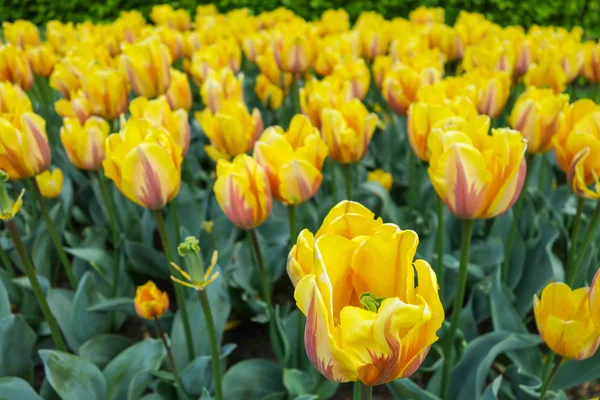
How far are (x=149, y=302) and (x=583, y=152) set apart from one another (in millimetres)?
1195

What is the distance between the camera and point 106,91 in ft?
6.32

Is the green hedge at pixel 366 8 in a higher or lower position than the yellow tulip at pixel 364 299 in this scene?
lower

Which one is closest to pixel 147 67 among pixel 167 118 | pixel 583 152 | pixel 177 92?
pixel 177 92

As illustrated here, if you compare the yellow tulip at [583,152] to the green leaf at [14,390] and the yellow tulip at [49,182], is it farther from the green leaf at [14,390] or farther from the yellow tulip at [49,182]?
the yellow tulip at [49,182]

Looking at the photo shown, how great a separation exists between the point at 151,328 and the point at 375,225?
62.1 inches

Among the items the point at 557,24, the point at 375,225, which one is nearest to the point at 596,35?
the point at 557,24

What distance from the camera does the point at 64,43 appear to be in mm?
3385

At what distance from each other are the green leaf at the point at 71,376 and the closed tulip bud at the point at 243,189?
0.57 metres

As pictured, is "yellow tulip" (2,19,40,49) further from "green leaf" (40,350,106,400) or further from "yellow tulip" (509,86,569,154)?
"yellow tulip" (509,86,569,154)

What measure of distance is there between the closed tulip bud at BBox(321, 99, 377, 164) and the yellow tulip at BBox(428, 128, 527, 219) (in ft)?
1.55

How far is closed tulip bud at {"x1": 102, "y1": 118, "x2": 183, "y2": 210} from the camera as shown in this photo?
123 cm

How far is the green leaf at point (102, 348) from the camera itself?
65.6 inches

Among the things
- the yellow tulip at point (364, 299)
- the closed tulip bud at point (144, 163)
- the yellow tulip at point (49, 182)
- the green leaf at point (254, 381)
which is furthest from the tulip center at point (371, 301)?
the yellow tulip at point (49, 182)

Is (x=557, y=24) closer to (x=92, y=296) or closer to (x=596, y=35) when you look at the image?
(x=596, y=35)
